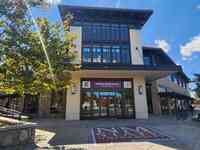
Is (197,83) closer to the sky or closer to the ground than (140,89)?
closer to the sky

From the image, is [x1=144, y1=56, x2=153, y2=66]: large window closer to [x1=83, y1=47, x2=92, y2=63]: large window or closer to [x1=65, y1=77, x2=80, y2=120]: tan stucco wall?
[x1=83, y1=47, x2=92, y2=63]: large window

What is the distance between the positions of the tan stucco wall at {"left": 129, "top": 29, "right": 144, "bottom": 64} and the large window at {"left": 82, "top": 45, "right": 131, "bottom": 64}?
50 centimetres

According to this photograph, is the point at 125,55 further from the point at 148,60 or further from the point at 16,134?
the point at 16,134

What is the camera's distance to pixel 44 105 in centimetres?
1738

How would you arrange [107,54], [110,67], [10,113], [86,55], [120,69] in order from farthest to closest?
[107,54] → [86,55] → [120,69] → [110,67] → [10,113]

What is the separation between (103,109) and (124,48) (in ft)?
21.2

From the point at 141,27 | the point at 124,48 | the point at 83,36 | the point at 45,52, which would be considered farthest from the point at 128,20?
the point at 45,52

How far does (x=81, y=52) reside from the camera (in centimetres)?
1641

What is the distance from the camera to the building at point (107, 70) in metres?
15.1

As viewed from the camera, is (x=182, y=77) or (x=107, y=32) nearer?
(x=107, y=32)

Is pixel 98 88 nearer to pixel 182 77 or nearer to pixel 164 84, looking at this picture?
pixel 164 84

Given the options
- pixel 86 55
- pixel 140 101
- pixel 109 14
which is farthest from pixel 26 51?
pixel 109 14

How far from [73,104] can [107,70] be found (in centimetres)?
444

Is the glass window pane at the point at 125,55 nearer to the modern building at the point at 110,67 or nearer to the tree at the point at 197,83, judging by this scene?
the modern building at the point at 110,67
